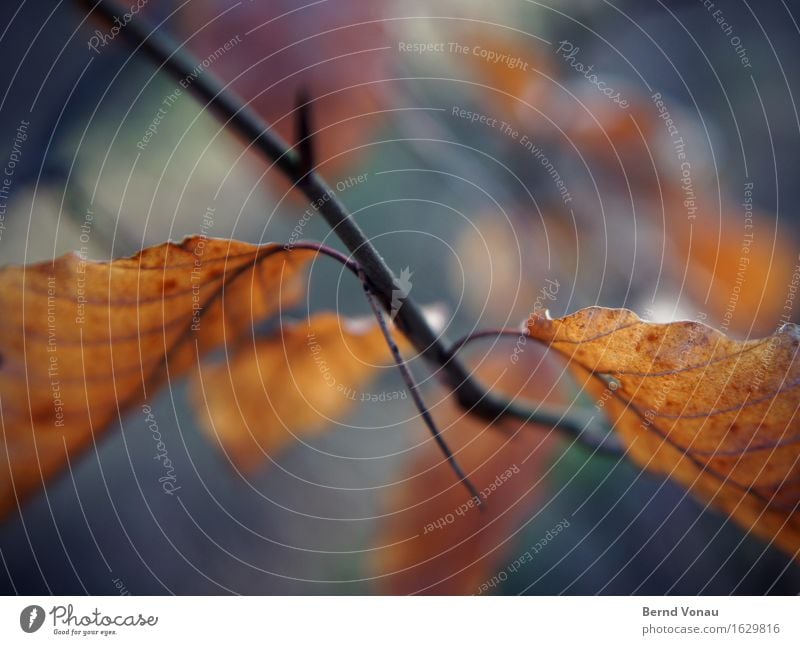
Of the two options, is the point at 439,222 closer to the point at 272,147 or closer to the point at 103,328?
the point at 272,147

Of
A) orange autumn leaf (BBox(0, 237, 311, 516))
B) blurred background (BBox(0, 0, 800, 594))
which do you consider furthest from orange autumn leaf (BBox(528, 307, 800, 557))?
orange autumn leaf (BBox(0, 237, 311, 516))

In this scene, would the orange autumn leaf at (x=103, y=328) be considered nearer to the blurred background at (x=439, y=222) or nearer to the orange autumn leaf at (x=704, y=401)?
the blurred background at (x=439, y=222)

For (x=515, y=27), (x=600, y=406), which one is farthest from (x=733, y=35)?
(x=600, y=406)

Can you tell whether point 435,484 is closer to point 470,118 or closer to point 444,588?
point 444,588

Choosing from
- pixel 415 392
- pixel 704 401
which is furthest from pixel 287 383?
pixel 704 401

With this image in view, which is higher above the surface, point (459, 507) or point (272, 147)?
point (272, 147)

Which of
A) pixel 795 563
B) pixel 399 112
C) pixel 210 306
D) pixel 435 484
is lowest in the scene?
pixel 795 563
